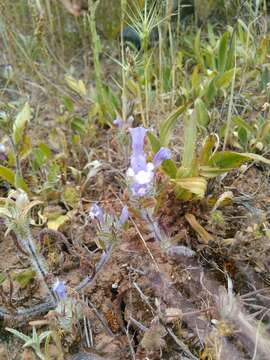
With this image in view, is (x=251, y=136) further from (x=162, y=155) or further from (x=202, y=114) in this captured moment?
(x=162, y=155)

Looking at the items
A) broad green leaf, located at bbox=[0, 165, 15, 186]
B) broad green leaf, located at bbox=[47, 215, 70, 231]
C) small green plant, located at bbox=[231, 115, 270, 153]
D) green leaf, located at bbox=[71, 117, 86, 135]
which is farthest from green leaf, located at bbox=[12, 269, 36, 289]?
small green plant, located at bbox=[231, 115, 270, 153]

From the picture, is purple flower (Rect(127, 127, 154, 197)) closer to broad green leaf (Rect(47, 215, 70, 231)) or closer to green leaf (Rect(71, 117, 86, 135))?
broad green leaf (Rect(47, 215, 70, 231))

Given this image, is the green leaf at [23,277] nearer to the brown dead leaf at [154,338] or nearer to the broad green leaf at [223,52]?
the brown dead leaf at [154,338]

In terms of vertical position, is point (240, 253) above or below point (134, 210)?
below

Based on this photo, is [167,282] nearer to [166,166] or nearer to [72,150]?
[166,166]

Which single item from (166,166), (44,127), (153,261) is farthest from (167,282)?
(44,127)

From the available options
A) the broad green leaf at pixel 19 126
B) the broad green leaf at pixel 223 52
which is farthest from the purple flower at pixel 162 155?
the broad green leaf at pixel 223 52

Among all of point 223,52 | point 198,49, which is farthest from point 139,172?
point 198,49
